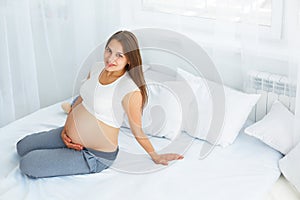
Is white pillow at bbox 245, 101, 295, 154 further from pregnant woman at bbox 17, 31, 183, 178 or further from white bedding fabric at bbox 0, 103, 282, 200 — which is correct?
pregnant woman at bbox 17, 31, 183, 178

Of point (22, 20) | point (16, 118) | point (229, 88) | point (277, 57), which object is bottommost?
point (16, 118)

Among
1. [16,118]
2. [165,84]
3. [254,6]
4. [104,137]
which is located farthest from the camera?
[16,118]

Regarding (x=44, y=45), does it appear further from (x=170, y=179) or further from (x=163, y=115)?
(x=170, y=179)

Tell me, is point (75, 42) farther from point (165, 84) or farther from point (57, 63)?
point (165, 84)

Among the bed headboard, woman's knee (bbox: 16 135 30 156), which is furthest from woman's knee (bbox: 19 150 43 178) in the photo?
the bed headboard

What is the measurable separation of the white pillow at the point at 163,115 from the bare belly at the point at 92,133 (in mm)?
283

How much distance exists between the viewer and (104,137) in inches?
79.2

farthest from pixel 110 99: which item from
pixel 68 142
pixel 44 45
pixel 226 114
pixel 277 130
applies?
pixel 44 45

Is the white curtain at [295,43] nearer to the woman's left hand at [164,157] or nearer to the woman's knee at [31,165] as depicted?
the woman's left hand at [164,157]

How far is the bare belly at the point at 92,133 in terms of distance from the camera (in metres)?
2.00

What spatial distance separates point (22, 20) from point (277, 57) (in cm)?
129

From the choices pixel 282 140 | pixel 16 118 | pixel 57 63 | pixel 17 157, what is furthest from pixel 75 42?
pixel 282 140

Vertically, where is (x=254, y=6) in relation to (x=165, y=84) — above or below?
above

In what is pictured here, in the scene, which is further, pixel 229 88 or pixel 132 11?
pixel 132 11
